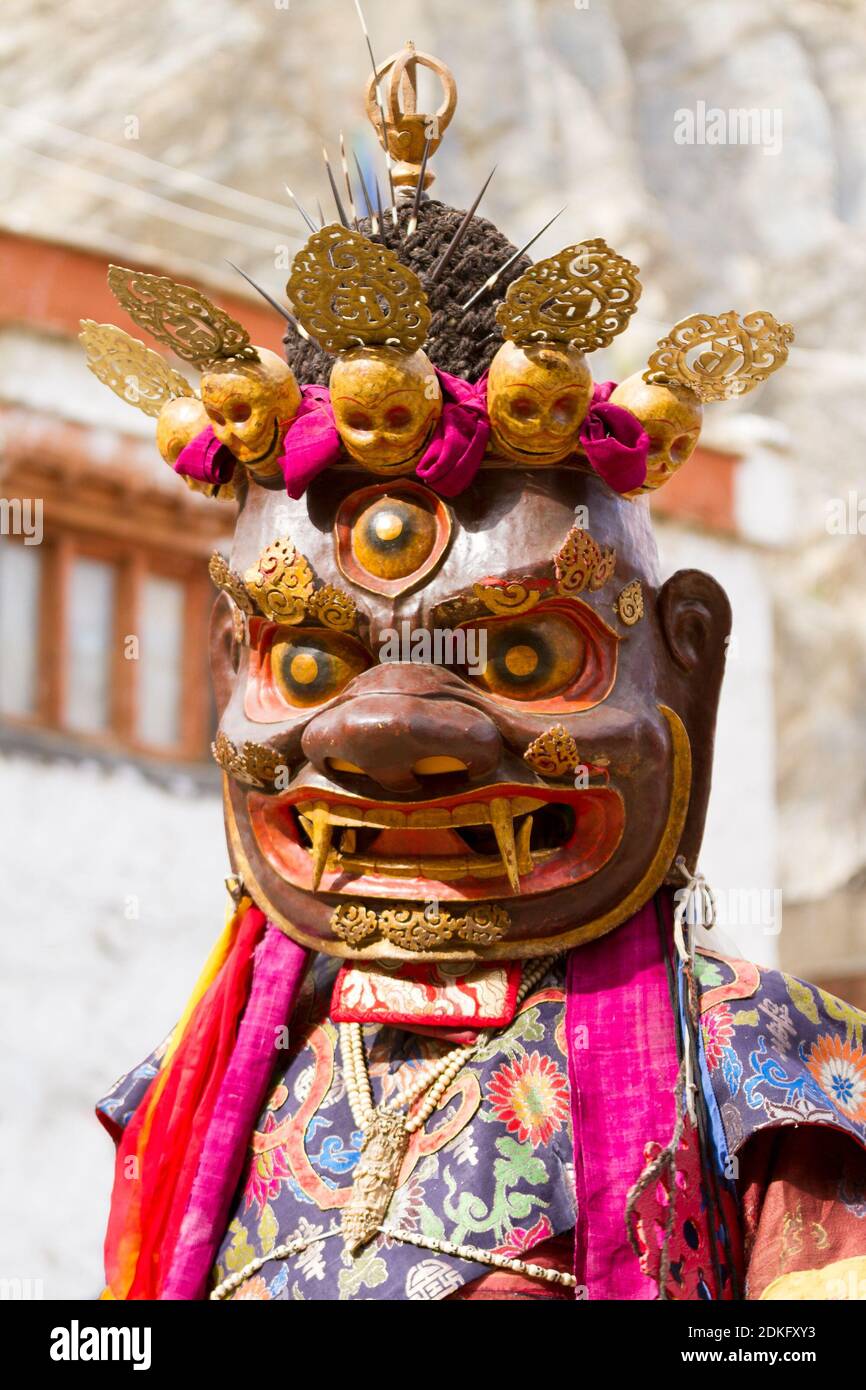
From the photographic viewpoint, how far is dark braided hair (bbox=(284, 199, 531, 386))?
8.61ft

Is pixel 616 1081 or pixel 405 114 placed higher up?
pixel 405 114

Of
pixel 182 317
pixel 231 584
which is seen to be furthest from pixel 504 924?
pixel 182 317

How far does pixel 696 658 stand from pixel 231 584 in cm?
69

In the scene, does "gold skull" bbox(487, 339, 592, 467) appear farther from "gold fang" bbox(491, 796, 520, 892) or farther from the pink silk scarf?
the pink silk scarf

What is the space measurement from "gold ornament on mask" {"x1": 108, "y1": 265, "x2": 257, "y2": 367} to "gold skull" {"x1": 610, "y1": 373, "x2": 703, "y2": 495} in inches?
21.0

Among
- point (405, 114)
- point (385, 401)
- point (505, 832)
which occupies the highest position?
point (405, 114)

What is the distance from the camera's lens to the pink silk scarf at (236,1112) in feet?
8.39

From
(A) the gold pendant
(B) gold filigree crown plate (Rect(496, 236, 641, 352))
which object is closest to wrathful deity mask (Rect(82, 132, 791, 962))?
(B) gold filigree crown plate (Rect(496, 236, 641, 352))

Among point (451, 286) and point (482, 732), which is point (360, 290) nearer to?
point (451, 286)

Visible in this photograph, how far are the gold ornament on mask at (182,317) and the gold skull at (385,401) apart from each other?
0.57 feet

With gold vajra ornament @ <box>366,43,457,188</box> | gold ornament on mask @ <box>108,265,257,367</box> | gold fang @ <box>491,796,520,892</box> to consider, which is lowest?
gold fang @ <box>491,796,520,892</box>

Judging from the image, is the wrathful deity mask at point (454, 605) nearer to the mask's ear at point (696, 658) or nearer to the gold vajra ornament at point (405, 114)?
the mask's ear at point (696, 658)

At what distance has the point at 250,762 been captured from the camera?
8.41 feet

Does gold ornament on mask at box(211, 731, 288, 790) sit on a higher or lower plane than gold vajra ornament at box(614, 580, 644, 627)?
lower
